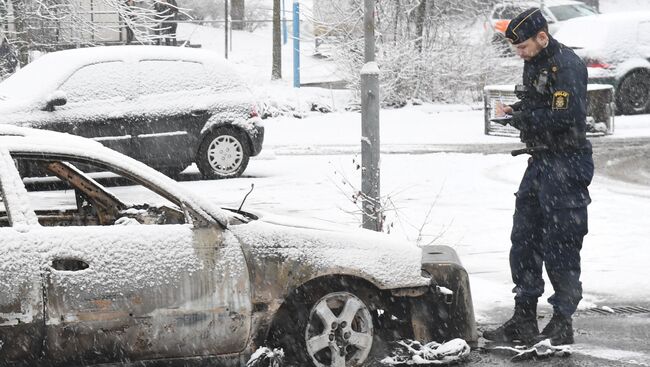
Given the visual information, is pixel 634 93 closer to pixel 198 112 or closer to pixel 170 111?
pixel 198 112

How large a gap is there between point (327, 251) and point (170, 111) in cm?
801

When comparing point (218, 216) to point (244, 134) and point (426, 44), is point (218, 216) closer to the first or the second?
point (244, 134)

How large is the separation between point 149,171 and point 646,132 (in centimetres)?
1520

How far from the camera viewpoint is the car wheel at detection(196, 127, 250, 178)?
13.9 m

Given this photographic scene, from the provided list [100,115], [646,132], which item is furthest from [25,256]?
[646,132]

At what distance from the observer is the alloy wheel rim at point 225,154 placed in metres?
13.9

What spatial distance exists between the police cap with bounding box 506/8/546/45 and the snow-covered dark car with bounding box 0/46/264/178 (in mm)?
7327

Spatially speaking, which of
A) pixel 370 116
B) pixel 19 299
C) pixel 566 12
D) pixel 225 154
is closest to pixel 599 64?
pixel 225 154

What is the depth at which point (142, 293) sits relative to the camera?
5.24 m

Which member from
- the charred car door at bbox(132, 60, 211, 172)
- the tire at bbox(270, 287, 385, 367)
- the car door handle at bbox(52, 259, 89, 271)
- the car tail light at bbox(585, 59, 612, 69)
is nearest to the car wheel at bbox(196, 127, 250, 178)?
the charred car door at bbox(132, 60, 211, 172)

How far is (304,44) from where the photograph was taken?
119 feet

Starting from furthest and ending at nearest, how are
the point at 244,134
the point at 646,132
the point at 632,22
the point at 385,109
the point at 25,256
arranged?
the point at 385,109
the point at 632,22
the point at 646,132
the point at 244,134
the point at 25,256

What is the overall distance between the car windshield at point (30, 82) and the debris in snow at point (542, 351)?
8.09 meters

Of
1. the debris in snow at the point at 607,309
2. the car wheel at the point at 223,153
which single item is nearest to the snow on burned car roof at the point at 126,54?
the car wheel at the point at 223,153
